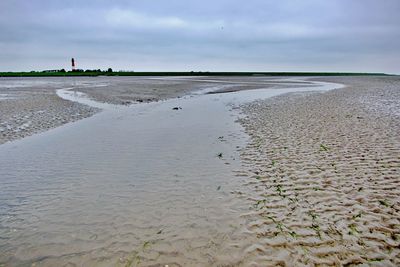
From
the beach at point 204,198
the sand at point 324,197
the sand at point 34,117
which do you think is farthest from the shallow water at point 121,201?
the sand at point 34,117

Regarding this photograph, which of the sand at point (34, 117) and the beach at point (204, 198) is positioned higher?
the sand at point (34, 117)

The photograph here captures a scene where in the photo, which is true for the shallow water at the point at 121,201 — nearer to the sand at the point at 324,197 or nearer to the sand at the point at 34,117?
the sand at the point at 324,197

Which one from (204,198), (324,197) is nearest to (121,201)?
(204,198)

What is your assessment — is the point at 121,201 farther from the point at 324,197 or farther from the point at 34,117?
the point at 34,117

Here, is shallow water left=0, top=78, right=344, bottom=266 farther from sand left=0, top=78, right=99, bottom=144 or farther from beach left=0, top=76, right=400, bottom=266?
sand left=0, top=78, right=99, bottom=144

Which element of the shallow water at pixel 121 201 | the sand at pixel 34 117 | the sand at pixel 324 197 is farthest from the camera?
the sand at pixel 34 117

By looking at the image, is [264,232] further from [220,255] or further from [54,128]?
[54,128]

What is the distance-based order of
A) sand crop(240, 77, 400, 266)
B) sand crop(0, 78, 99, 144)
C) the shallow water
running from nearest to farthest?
sand crop(240, 77, 400, 266)
the shallow water
sand crop(0, 78, 99, 144)

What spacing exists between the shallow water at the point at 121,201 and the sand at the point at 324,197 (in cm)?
54

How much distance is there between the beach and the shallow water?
0.03 meters

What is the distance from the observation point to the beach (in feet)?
16.3

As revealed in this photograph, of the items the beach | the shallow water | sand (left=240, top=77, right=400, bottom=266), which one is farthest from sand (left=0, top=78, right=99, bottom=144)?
sand (left=240, top=77, right=400, bottom=266)

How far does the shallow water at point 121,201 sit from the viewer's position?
5.01 m

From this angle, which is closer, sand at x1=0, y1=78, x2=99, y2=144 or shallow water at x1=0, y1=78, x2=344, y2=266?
shallow water at x1=0, y1=78, x2=344, y2=266
